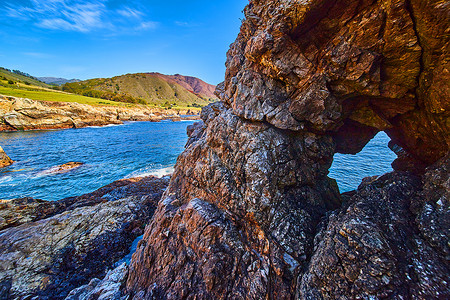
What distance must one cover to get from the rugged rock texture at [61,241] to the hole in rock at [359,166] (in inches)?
960

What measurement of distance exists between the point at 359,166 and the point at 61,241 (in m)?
37.6

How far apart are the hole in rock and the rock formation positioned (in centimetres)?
1041

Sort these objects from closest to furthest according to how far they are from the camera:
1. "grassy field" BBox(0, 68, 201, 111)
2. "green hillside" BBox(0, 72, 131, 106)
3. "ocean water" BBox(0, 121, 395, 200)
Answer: "ocean water" BBox(0, 121, 395, 200) → "green hillside" BBox(0, 72, 131, 106) → "grassy field" BBox(0, 68, 201, 111)

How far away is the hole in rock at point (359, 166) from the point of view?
21623mm

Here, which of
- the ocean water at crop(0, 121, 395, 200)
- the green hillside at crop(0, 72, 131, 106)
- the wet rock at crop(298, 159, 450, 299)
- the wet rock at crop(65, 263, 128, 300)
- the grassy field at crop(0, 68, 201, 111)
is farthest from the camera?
the grassy field at crop(0, 68, 201, 111)

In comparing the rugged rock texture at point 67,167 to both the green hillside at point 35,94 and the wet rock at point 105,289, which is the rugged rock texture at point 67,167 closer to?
the wet rock at point 105,289

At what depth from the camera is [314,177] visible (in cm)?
1128

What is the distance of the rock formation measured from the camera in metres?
6.53

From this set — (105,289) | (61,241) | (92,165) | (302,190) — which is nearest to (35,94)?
(92,165)

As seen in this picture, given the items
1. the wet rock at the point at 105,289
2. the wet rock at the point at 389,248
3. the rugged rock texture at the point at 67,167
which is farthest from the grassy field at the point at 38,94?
the wet rock at the point at 389,248

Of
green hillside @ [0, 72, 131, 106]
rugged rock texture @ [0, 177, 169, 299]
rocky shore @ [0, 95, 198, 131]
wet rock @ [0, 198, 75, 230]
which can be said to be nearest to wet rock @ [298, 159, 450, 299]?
rugged rock texture @ [0, 177, 169, 299]

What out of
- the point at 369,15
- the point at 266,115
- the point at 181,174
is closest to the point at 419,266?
the point at 266,115

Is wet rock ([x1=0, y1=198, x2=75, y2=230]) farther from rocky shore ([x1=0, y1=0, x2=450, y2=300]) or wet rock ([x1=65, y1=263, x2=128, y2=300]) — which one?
wet rock ([x1=65, y1=263, x2=128, y2=300])

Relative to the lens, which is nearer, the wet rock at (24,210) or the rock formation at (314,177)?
the rock formation at (314,177)
